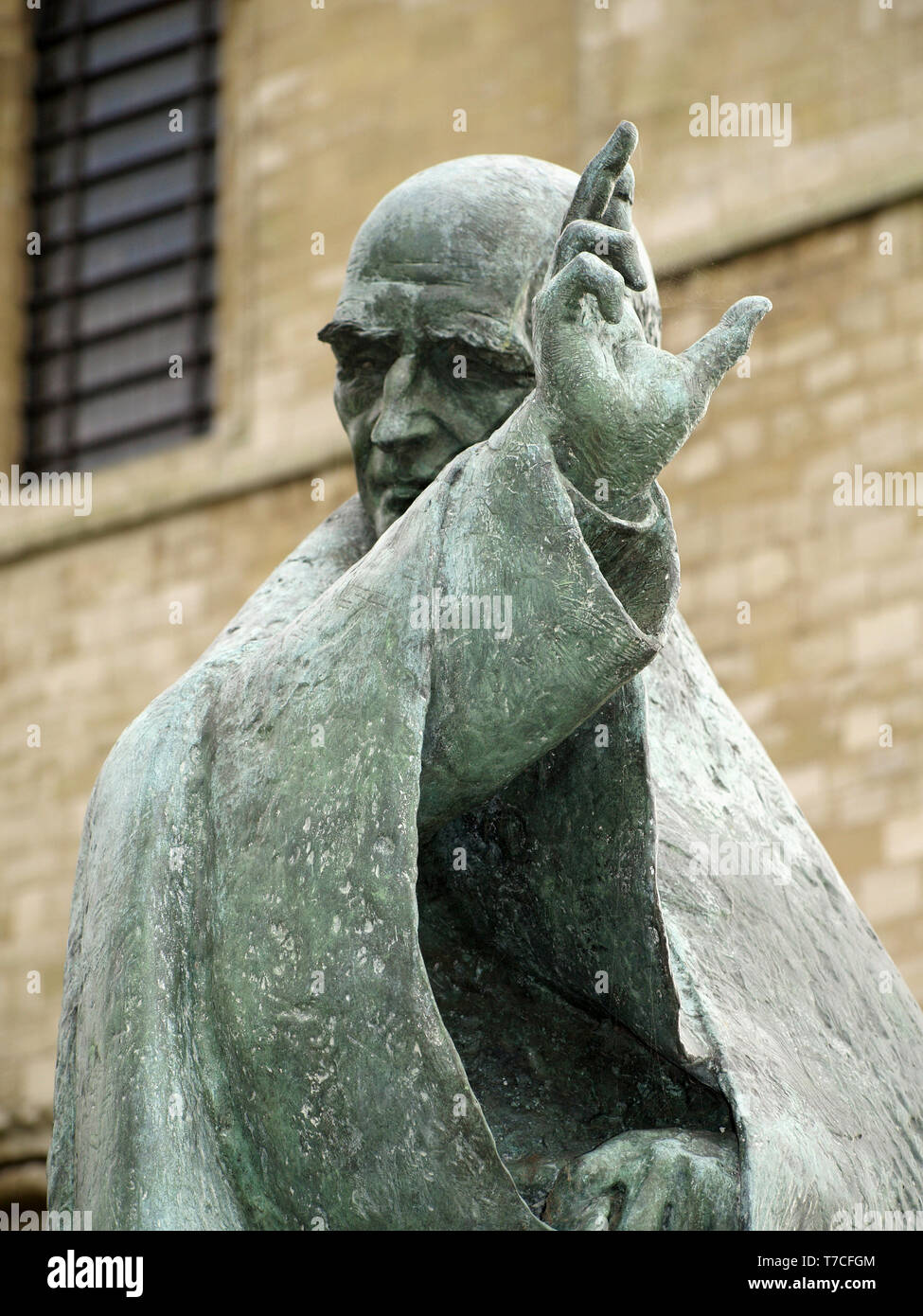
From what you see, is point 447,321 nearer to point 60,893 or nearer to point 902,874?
point 902,874

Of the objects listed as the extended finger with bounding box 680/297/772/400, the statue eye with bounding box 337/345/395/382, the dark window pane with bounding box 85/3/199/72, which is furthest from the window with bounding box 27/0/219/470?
the extended finger with bounding box 680/297/772/400

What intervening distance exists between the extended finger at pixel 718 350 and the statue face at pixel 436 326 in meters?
0.36

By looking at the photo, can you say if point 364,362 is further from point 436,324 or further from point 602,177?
point 602,177

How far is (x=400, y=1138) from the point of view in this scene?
7.74 feet

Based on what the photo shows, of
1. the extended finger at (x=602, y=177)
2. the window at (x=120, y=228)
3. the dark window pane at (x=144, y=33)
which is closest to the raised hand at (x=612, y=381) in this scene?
the extended finger at (x=602, y=177)

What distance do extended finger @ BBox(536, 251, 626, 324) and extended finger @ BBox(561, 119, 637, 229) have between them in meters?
0.14

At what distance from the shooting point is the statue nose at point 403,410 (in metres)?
2.74

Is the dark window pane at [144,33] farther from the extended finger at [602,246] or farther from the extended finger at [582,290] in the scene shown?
the extended finger at [582,290]

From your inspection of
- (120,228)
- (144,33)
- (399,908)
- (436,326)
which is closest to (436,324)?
(436,326)

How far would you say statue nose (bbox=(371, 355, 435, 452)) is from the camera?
2736 mm

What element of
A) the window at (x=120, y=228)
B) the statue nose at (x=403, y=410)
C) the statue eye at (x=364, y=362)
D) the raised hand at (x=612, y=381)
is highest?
the window at (x=120, y=228)

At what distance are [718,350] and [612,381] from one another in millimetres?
89

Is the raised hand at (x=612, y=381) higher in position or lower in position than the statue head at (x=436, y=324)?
lower

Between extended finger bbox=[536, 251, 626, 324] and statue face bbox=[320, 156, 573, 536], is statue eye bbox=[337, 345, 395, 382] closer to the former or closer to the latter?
statue face bbox=[320, 156, 573, 536]
